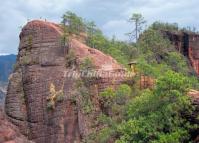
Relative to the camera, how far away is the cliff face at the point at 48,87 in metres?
33.8

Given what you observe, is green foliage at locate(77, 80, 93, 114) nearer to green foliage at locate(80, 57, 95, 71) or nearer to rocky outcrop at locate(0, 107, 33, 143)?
green foliage at locate(80, 57, 95, 71)

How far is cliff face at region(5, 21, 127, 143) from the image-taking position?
3375 cm

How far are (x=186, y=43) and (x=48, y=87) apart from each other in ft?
69.1

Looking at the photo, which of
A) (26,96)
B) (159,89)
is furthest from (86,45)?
(159,89)

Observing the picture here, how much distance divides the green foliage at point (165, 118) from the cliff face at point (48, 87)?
7.15 meters

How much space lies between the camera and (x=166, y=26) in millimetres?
52812

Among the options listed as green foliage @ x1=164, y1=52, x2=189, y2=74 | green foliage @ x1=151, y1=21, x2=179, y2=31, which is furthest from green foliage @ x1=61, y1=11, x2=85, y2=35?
green foliage @ x1=151, y1=21, x2=179, y2=31

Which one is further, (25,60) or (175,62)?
(175,62)

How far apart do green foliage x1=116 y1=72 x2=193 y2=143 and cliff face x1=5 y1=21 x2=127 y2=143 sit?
715 cm

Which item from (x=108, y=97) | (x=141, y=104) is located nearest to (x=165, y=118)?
(x=141, y=104)

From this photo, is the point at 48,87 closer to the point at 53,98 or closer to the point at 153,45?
the point at 53,98

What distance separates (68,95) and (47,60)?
11.8 ft

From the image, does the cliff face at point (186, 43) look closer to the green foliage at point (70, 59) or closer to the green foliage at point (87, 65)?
the green foliage at point (70, 59)

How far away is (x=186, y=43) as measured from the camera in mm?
53031
